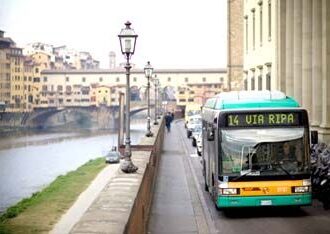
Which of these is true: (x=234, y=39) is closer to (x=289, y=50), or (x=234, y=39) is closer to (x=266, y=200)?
(x=289, y=50)

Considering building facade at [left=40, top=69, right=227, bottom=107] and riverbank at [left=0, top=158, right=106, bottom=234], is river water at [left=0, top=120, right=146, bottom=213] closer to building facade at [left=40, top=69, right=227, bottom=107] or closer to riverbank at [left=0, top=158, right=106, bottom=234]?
riverbank at [left=0, top=158, right=106, bottom=234]

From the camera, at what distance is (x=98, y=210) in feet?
20.8

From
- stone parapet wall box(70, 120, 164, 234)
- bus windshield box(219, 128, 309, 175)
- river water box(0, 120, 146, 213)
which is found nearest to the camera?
stone parapet wall box(70, 120, 164, 234)

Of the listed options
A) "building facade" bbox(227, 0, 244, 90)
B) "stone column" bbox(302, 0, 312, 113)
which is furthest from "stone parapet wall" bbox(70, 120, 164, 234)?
"building facade" bbox(227, 0, 244, 90)

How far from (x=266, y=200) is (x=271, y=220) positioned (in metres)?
0.49

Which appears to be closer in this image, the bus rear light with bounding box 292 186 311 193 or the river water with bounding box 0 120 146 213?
the bus rear light with bounding box 292 186 311 193

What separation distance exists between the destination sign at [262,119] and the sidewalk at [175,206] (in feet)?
6.94

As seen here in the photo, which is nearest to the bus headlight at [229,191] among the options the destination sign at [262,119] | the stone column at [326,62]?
the destination sign at [262,119]

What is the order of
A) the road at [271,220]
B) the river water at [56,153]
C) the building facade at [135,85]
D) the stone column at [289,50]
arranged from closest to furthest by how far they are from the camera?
the road at [271,220]
the stone column at [289,50]
the river water at [56,153]
the building facade at [135,85]

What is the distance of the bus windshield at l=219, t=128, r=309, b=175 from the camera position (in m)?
12.2

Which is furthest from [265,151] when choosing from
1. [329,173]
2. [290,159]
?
[329,173]

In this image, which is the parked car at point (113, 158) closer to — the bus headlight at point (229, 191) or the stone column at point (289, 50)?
the stone column at point (289, 50)

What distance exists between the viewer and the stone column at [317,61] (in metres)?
23.9

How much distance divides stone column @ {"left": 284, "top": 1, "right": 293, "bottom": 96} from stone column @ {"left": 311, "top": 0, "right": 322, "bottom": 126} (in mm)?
5506
